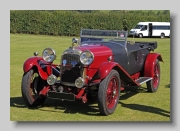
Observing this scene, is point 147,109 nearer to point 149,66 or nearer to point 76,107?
point 76,107

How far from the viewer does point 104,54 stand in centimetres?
723

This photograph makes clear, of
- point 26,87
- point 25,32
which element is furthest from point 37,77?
point 25,32

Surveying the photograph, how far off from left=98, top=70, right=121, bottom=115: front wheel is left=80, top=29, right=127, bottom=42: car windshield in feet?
5.21

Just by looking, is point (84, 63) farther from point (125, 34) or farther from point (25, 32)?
point (25, 32)

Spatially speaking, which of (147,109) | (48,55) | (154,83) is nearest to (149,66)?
(154,83)

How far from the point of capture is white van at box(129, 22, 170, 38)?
128 feet

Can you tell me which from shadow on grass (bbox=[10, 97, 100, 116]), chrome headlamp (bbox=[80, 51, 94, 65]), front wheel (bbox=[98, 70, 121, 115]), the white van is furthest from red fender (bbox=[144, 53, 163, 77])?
the white van

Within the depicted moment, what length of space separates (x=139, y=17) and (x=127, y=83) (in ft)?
115

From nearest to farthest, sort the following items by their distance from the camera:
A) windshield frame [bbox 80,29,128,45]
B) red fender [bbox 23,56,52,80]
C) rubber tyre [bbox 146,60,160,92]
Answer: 1. red fender [bbox 23,56,52,80]
2. windshield frame [bbox 80,29,128,45]
3. rubber tyre [bbox 146,60,160,92]

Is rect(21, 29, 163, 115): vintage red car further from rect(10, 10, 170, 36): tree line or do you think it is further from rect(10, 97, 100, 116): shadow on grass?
rect(10, 10, 170, 36): tree line

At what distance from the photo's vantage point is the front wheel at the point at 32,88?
275 inches

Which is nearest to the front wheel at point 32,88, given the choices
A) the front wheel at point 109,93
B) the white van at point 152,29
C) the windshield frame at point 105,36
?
the front wheel at point 109,93

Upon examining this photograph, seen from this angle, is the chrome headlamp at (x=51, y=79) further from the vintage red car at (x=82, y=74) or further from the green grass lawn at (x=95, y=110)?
the green grass lawn at (x=95, y=110)

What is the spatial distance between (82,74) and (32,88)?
3.89 ft
